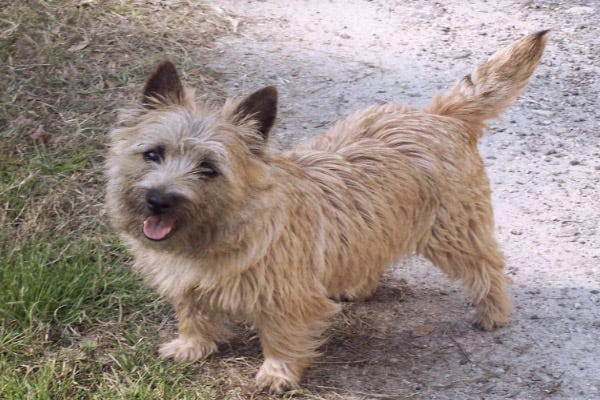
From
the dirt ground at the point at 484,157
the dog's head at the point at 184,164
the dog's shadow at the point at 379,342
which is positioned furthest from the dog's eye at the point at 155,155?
the dirt ground at the point at 484,157

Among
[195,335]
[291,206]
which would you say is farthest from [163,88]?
[195,335]

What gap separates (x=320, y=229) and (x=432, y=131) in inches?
31.0

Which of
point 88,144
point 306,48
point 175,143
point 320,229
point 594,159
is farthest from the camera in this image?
point 306,48

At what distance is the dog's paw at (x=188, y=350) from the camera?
4.08m

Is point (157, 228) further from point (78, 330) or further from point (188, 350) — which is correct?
point (78, 330)

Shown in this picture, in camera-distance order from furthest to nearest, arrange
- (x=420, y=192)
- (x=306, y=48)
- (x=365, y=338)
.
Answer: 1. (x=306, y=48)
2. (x=365, y=338)
3. (x=420, y=192)

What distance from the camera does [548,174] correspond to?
5.75m

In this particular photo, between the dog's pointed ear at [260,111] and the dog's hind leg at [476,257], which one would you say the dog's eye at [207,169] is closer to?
the dog's pointed ear at [260,111]

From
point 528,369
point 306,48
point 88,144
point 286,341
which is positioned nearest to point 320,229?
point 286,341

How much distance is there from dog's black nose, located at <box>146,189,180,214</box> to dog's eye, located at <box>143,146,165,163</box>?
170mm

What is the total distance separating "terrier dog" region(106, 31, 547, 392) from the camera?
11.3 feet

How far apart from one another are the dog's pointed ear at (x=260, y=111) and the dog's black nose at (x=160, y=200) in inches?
18.1

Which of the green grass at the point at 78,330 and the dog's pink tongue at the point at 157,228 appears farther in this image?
the green grass at the point at 78,330

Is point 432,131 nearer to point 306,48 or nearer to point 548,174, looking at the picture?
point 548,174
